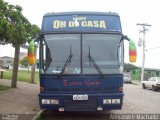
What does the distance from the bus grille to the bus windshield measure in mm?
932

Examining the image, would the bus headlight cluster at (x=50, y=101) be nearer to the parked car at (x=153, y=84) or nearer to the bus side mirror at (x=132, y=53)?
the bus side mirror at (x=132, y=53)

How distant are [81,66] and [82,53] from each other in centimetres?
44

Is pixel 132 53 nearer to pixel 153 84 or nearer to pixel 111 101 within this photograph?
pixel 111 101

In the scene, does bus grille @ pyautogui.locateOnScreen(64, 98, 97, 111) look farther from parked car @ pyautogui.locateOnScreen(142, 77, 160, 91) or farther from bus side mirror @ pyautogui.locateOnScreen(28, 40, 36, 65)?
parked car @ pyautogui.locateOnScreen(142, 77, 160, 91)

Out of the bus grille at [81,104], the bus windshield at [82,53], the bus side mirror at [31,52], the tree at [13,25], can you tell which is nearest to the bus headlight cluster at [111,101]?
the bus grille at [81,104]

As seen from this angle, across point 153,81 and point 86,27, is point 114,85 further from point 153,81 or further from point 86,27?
point 153,81

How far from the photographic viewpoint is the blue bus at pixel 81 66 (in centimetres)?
1257

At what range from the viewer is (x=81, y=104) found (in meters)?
12.6

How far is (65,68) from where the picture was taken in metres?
12.6

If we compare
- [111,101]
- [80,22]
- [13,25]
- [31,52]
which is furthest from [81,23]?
[13,25]

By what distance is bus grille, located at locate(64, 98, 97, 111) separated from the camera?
12.6 m

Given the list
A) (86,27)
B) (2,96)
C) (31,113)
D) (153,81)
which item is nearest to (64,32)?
(86,27)

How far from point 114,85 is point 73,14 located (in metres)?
2.94

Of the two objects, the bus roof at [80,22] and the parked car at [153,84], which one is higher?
the bus roof at [80,22]
